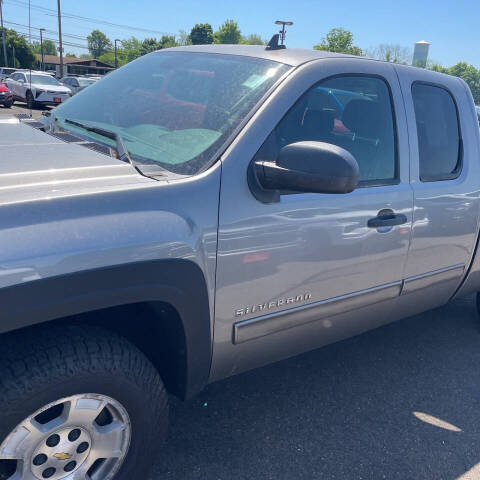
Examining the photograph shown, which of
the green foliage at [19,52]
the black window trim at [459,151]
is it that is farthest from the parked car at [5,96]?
the green foliage at [19,52]

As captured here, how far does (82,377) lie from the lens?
1.67 m

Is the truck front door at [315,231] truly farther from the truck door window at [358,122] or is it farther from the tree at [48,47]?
the tree at [48,47]

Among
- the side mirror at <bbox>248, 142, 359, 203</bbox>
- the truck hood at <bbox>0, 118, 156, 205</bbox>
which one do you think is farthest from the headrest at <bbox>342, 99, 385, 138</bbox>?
the truck hood at <bbox>0, 118, 156, 205</bbox>

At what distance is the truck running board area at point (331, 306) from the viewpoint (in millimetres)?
2119

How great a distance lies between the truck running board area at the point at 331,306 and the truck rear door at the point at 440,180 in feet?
0.04

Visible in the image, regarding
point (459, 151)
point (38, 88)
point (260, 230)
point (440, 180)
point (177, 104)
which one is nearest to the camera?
point (260, 230)

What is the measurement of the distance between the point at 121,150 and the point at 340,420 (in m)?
1.77

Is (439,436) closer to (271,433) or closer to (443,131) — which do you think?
(271,433)

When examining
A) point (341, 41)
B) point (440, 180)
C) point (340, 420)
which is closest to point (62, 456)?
point (340, 420)

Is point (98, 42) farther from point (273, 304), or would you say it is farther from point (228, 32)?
point (273, 304)

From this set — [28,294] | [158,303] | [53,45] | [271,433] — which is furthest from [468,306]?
[53,45]

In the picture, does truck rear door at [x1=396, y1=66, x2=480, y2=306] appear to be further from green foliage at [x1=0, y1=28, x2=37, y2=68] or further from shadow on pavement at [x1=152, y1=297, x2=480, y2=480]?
green foliage at [x1=0, y1=28, x2=37, y2=68]

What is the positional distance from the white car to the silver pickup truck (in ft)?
51.8

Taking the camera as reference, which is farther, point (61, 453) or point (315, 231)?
point (315, 231)
